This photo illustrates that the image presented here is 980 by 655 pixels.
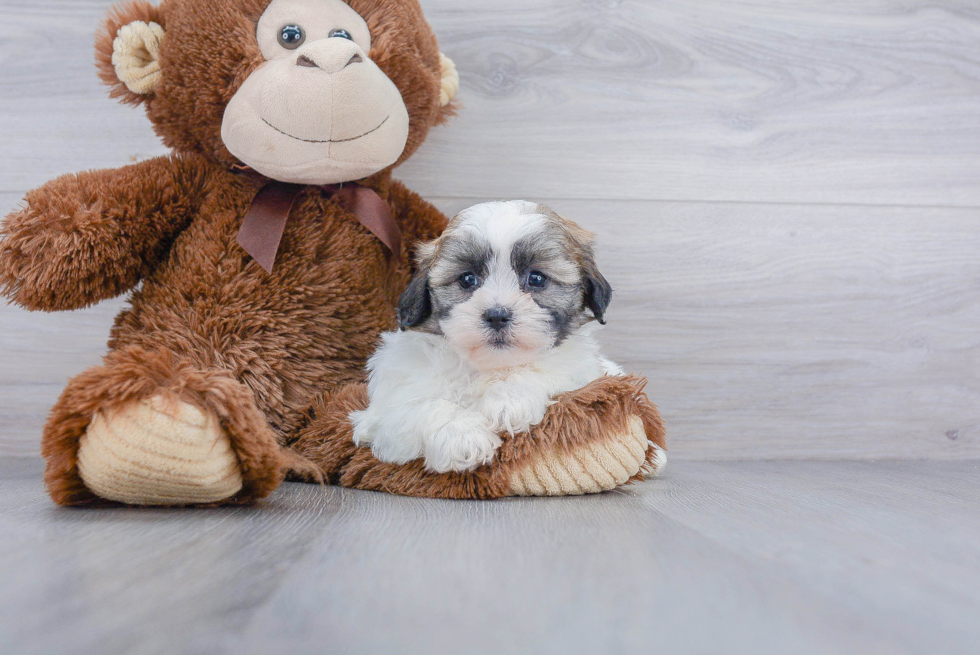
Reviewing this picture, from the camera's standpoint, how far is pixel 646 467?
126 centimetres

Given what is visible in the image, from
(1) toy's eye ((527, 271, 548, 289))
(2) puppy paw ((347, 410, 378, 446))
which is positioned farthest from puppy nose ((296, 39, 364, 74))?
(2) puppy paw ((347, 410, 378, 446))

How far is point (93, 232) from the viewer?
1.27 m

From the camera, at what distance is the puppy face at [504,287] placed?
119 cm

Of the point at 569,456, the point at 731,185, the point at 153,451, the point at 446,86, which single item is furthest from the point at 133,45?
the point at 731,185

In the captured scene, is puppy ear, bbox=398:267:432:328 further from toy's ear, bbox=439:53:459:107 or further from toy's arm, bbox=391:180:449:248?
toy's ear, bbox=439:53:459:107

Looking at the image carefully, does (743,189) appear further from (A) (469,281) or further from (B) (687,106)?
(A) (469,281)

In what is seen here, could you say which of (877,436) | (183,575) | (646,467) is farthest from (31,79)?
(877,436)

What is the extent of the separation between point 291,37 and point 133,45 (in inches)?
11.5

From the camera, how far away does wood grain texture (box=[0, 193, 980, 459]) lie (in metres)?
1.83

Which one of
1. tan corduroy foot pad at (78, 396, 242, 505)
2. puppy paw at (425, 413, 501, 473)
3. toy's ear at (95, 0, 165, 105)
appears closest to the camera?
tan corduroy foot pad at (78, 396, 242, 505)

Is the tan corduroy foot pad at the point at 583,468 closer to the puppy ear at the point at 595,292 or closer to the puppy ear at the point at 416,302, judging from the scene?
the puppy ear at the point at 595,292

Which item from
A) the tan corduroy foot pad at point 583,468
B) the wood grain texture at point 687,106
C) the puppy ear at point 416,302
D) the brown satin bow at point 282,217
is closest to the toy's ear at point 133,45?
the brown satin bow at point 282,217

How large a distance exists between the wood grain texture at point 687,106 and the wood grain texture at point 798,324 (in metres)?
0.08

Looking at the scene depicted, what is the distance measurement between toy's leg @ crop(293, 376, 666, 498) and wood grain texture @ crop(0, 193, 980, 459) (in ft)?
2.08
